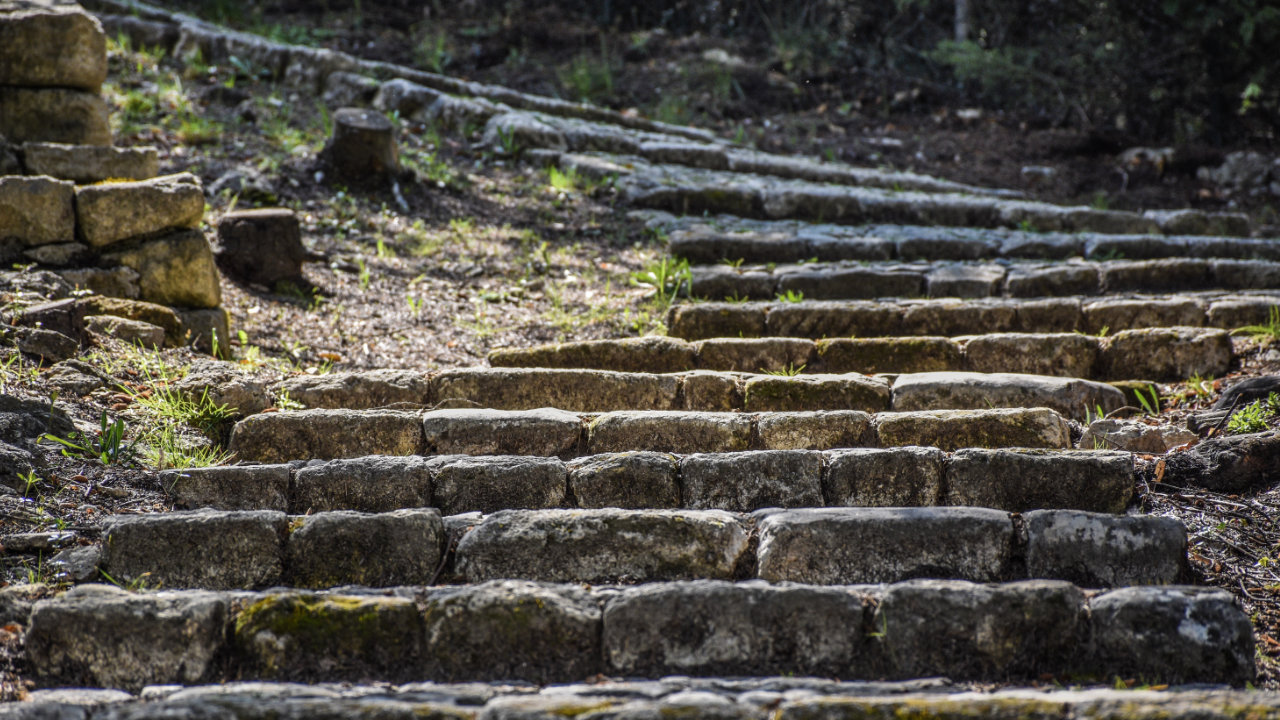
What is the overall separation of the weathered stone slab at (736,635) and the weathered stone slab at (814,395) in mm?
1404

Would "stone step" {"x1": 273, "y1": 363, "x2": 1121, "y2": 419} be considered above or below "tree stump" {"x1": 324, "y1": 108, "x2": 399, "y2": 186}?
below

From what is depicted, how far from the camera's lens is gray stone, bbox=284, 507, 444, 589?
2.18 m

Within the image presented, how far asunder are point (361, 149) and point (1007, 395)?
476 centimetres

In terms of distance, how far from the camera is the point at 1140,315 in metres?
4.37

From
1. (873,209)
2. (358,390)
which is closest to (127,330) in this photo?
(358,390)

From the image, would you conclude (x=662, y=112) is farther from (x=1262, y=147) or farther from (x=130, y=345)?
(x=130, y=345)

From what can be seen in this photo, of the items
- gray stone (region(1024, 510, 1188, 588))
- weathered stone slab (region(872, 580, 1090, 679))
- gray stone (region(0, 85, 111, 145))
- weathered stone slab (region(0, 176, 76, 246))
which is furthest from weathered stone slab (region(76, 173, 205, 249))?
gray stone (region(1024, 510, 1188, 588))

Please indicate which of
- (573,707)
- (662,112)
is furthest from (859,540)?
(662,112)

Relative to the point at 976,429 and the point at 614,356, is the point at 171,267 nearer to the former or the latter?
the point at 614,356

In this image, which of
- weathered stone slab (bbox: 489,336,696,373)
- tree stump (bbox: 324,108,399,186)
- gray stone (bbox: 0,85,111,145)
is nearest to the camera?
weathered stone slab (bbox: 489,336,696,373)

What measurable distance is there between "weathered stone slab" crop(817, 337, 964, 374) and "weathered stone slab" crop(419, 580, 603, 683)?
7.44 feet

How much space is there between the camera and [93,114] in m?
4.74

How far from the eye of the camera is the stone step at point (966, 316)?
4348mm

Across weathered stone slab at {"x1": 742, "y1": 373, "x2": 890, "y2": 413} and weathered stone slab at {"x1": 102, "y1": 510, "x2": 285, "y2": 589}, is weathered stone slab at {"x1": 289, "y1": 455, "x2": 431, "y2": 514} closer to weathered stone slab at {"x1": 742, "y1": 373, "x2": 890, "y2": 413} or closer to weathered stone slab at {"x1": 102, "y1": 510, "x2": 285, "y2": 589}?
weathered stone slab at {"x1": 102, "y1": 510, "x2": 285, "y2": 589}
